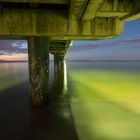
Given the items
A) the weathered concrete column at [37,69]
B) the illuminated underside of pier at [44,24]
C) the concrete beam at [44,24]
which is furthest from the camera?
the weathered concrete column at [37,69]

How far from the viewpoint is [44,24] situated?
827cm

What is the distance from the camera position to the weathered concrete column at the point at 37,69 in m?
8.77

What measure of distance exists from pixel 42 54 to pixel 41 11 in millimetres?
1759

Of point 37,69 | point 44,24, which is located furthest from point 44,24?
point 37,69

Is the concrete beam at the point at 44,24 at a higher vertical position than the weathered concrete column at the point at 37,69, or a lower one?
higher

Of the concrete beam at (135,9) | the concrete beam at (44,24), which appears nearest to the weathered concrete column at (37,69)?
the concrete beam at (44,24)

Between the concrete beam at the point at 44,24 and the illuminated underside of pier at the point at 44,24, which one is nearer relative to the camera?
the illuminated underside of pier at the point at 44,24

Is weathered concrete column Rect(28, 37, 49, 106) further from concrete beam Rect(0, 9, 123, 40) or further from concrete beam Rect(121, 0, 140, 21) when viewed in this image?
concrete beam Rect(121, 0, 140, 21)

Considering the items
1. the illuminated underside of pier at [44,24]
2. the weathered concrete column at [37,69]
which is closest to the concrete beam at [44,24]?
the illuminated underside of pier at [44,24]

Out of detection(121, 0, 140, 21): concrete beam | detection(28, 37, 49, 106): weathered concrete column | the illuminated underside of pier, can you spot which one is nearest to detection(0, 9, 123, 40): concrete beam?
the illuminated underside of pier

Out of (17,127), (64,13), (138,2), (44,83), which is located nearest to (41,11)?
(64,13)

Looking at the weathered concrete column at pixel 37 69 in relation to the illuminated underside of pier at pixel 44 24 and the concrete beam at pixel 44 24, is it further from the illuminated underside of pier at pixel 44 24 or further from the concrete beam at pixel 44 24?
the concrete beam at pixel 44 24

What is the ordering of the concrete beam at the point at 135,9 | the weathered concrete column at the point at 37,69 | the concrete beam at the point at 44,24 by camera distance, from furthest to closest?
1. the weathered concrete column at the point at 37,69
2. the concrete beam at the point at 44,24
3. the concrete beam at the point at 135,9

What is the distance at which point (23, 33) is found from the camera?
8.21 m
